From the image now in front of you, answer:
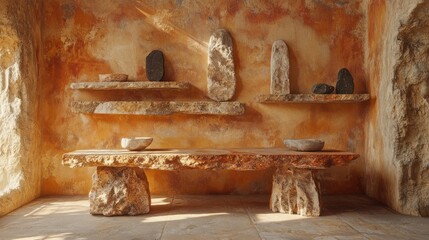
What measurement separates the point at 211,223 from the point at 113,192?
0.94m

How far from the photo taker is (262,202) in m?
4.05

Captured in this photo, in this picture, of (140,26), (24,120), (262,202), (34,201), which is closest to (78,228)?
(34,201)

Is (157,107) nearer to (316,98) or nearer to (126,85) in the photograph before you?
(126,85)

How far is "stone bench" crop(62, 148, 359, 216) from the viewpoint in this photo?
3.35 meters

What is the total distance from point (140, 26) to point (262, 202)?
2.38 m

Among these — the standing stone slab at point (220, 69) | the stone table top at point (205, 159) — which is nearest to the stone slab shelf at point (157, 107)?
the standing stone slab at point (220, 69)

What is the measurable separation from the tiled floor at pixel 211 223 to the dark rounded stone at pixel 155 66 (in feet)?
4.42

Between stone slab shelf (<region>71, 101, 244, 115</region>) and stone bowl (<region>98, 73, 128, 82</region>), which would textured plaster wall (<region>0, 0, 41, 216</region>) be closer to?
stone slab shelf (<region>71, 101, 244, 115</region>)

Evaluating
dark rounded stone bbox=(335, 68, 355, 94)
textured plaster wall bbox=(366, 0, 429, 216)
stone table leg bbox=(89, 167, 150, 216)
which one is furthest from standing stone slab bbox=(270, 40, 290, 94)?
stone table leg bbox=(89, 167, 150, 216)

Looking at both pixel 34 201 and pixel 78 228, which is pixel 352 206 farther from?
pixel 34 201

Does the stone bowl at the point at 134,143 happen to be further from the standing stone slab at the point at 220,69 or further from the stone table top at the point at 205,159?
the standing stone slab at the point at 220,69

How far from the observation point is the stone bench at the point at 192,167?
3352 mm

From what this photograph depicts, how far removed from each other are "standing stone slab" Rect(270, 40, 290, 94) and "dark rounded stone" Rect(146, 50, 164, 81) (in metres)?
1.25

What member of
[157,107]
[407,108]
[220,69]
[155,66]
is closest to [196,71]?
Result: [220,69]
